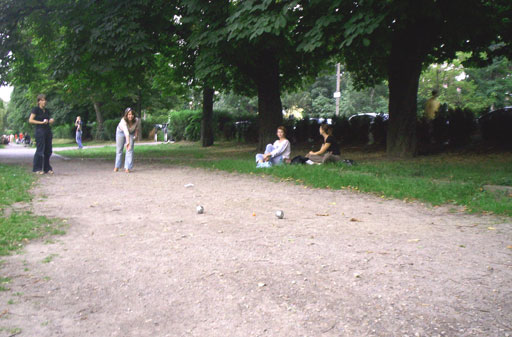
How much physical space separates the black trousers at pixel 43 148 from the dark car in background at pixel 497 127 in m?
14.0

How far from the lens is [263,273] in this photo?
423cm

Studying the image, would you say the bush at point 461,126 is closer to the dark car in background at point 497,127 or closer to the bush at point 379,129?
the dark car in background at point 497,127

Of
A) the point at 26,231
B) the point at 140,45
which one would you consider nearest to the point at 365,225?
the point at 26,231

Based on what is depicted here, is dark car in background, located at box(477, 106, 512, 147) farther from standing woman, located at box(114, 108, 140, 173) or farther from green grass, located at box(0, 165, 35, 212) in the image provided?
green grass, located at box(0, 165, 35, 212)

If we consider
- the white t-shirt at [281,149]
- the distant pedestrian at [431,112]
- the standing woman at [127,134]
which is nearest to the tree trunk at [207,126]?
the distant pedestrian at [431,112]

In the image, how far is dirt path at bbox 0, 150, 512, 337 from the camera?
321 centimetres

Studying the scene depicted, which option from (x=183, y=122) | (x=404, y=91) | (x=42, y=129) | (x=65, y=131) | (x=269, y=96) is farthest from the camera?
(x=65, y=131)

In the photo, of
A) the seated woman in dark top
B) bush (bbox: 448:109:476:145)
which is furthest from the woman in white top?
bush (bbox: 448:109:476:145)

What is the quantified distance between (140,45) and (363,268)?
1198 centimetres

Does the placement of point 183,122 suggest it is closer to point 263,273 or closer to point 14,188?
point 14,188

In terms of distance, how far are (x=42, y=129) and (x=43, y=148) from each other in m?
0.53

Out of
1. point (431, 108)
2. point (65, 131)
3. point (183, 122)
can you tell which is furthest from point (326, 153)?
point (65, 131)

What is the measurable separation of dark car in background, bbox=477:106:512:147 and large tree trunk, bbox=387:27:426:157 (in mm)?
3740

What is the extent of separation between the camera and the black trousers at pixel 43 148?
12.3m
